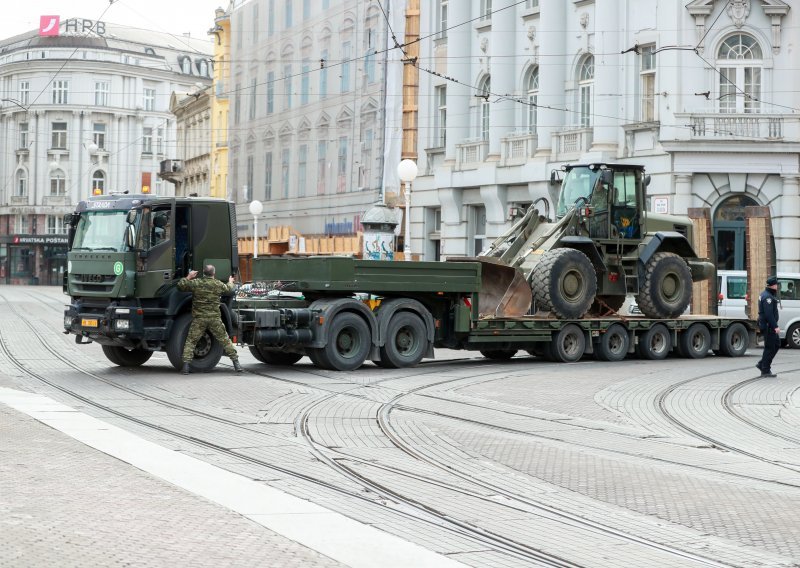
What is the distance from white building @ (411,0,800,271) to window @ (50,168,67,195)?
200 feet

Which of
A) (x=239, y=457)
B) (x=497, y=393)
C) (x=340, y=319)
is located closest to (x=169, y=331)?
(x=340, y=319)

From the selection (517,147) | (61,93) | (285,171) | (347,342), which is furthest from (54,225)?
(347,342)

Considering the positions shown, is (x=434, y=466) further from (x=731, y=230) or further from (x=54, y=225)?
(x=54, y=225)

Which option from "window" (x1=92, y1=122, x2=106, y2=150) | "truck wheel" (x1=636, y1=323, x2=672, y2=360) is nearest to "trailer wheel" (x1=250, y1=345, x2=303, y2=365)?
"truck wheel" (x1=636, y1=323, x2=672, y2=360)

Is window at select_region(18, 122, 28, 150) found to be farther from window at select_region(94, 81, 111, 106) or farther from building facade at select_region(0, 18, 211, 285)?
window at select_region(94, 81, 111, 106)

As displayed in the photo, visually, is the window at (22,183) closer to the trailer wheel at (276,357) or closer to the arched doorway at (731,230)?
the arched doorway at (731,230)

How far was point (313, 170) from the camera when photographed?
5347cm

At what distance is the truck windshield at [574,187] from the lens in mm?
26531

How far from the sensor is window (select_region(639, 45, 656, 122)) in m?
37.1

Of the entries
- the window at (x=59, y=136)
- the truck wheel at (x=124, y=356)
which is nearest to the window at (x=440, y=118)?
the truck wheel at (x=124, y=356)

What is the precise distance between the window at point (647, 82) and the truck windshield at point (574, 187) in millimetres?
10839

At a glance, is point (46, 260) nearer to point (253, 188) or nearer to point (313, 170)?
point (253, 188)

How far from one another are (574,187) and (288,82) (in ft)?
103

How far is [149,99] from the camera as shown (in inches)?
3981
